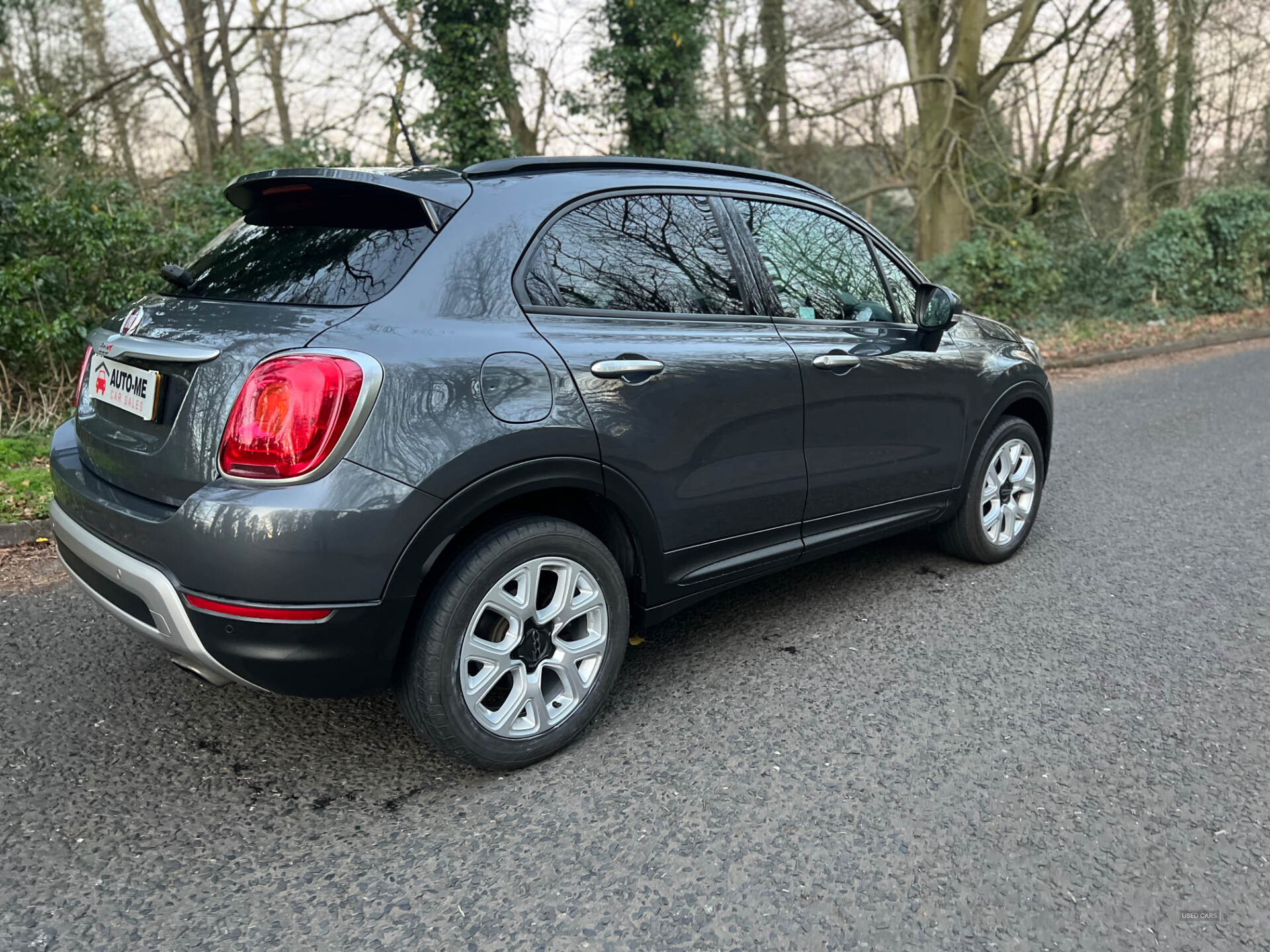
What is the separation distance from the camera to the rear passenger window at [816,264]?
3594 millimetres

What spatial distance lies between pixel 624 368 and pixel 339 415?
0.87 m

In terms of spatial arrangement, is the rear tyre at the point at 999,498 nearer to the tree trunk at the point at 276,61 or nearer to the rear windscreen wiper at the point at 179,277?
the rear windscreen wiper at the point at 179,277

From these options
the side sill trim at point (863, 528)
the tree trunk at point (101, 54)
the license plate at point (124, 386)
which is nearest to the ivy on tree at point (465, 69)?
the tree trunk at point (101, 54)

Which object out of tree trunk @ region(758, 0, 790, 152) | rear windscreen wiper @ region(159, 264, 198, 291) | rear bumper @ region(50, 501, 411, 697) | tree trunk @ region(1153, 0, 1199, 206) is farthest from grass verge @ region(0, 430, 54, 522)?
tree trunk @ region(1153, 0, 1199, 206)

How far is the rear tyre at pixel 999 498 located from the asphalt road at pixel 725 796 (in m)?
0.37

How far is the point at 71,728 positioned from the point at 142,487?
96 centimetres

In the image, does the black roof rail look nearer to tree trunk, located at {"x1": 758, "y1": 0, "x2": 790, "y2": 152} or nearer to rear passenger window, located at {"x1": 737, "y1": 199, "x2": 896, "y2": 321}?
rear passenger window, located at {"x1": 737, "y1": 199, "x2": 896, "y2": 321}

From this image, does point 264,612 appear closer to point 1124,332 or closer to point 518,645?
point 518,645

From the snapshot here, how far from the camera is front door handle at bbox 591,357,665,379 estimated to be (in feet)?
9.36

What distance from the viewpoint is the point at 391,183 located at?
9.13 feet

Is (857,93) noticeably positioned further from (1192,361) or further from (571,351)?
(571,351)

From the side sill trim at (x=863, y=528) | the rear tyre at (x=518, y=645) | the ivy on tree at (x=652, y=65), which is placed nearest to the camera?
the rear tyre at (x=518, y=645)

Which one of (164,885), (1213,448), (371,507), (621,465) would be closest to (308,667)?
(371,507)

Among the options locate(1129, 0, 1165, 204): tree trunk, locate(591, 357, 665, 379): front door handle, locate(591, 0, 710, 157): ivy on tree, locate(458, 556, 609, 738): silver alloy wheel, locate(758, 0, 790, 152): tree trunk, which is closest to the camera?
locate(458, 556, 609, 738): silver alloy wheel
